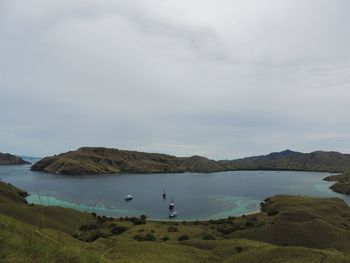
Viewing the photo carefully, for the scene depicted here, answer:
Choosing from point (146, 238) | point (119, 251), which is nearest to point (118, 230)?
point (146, 238)

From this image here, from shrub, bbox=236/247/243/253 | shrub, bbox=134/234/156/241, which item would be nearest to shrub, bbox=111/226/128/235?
shrub, bbox=134/234/156/241

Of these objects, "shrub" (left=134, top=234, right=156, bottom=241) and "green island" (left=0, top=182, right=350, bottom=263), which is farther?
"shrub" (left=134, top=234, right=156, bottom=241)

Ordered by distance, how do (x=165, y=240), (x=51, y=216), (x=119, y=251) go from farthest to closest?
(x=51, y=216) < (x=165, y=240) < (x=119, y=251)

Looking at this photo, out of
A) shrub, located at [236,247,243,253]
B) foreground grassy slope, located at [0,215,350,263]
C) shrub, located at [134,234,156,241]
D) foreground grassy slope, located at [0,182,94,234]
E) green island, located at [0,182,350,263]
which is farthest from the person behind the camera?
foreground grassy slope, located at [0,182,94,234]

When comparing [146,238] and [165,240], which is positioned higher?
[146,238]

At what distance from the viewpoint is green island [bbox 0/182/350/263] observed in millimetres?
8789

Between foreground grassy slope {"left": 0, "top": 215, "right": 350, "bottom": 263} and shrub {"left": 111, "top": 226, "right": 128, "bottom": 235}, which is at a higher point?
foreground grassy slope {"left": 0, "top": 215, "right": 350, "bottom": 263}

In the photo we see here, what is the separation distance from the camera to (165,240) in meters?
58.2

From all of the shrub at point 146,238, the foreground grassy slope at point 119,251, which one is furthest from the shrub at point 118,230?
the foreground grassy slope at point 119,251

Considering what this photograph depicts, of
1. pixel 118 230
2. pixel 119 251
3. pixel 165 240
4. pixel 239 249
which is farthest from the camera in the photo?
pixel 118 230

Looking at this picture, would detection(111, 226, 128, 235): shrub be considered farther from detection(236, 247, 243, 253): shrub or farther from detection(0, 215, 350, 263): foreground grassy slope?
detection(236, 247, 243, 253): shrub

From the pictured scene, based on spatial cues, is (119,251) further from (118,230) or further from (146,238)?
(118,230)

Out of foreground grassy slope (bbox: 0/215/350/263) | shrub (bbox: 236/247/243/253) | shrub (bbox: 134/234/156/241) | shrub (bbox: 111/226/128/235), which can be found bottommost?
shrub (bbox: 111/226/128/235)

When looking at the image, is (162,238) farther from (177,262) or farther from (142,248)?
(177,262)
